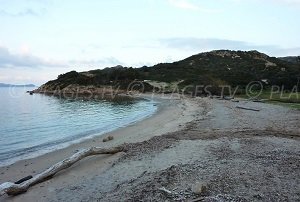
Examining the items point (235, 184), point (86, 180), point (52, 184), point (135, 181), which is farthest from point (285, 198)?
point (52, 184)

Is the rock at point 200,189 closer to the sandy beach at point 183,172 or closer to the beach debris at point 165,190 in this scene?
the sandy beach at point 183,172

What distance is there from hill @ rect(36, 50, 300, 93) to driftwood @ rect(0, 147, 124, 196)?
2093 inches

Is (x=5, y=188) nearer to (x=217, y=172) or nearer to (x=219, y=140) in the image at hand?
(x=217, y=172)

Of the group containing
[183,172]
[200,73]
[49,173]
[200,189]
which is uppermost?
[200,73]

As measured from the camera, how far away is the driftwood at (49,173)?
10680 millimetres

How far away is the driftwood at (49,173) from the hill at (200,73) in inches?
2093

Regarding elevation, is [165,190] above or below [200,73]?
below

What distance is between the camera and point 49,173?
39.8ft

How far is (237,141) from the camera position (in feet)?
51.5

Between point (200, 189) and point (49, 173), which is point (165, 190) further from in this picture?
point (49, 173)

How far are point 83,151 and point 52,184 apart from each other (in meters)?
2.49

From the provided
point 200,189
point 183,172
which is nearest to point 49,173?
point 183,172

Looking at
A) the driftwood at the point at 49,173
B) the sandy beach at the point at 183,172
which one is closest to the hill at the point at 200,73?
the sandy beach at the point at 183,172

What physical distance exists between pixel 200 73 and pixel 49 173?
3596 inches
